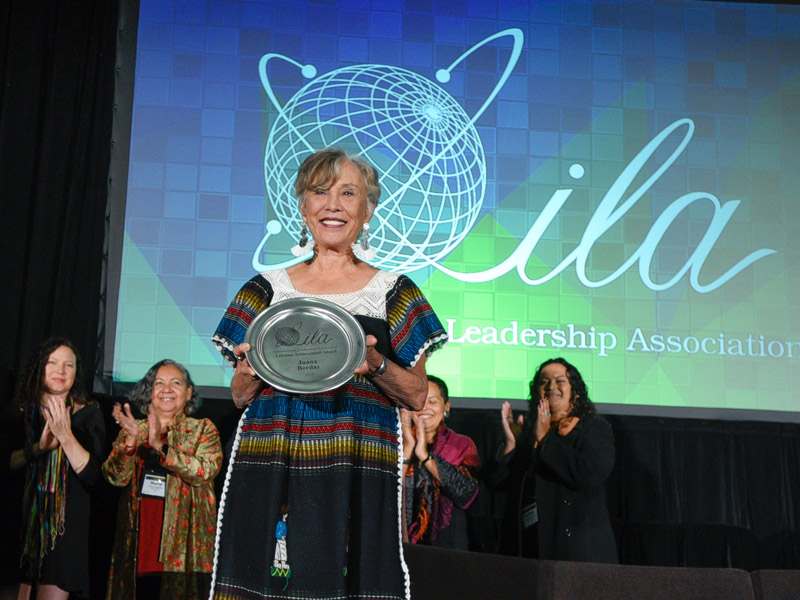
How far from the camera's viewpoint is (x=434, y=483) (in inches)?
160

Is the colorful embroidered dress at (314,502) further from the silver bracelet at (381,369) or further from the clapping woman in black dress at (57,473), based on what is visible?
the clapping woman in black dress at (57,473)

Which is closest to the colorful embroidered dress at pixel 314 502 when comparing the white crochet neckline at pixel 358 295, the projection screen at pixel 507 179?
the white crochet neckline at pixel 358 295

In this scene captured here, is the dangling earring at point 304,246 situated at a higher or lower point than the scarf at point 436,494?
higher

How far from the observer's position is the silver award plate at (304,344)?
66.3 inches

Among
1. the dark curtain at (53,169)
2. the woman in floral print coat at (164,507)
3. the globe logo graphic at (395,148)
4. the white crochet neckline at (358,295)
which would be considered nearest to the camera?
the white crochet neckline at (358,295)

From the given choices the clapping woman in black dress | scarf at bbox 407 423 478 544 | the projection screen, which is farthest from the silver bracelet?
the projection screen

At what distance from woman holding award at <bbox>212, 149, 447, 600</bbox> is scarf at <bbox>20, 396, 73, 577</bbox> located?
7.94 feet

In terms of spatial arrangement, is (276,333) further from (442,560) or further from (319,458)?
(442,560)

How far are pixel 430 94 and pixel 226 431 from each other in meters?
2.16

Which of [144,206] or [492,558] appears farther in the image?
[144,206]

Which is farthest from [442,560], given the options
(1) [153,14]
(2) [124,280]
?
(1) [153,14]

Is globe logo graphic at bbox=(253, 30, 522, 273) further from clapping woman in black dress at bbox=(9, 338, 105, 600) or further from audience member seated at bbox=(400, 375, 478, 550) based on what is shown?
clapping woman in black dress at bbox=(9, 338, 105, 600)

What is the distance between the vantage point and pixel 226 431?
14.8ft

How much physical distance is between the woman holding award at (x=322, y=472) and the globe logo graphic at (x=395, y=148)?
2.91 m
